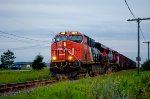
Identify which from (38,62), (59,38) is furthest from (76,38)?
(38,62)

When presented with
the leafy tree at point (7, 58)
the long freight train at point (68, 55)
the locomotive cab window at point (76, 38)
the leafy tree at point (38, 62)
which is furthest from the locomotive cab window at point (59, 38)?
the leafy tree at point (7, 58)

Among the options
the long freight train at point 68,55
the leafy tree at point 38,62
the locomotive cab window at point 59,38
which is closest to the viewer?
the long freight train at point 68,55

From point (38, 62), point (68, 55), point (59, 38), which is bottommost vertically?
point (38, 62)

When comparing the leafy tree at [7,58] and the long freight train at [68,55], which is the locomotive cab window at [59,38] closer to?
the long freight train at [68,55]

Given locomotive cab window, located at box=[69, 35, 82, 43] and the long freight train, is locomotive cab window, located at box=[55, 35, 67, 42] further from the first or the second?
locomotive cab window, located at box=[69, 35, 82, 43]

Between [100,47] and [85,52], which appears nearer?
[85,52]

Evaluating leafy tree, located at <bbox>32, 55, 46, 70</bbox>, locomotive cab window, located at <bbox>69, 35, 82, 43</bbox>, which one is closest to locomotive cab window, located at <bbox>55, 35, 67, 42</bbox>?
locomotive cab window, located at <bbox>69, 35, 82, 43</bbox>

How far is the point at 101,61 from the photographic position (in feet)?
109

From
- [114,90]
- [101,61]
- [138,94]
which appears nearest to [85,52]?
[101,61]

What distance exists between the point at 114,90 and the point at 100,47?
82.0 feet

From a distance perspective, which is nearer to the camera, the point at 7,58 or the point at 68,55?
the point at 68,55

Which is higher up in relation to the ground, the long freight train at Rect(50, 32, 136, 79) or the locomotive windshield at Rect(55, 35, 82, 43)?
the locomotive windshield at Rect(55, 35, 82, 43)

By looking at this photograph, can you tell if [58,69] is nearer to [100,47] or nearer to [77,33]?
[77,33]

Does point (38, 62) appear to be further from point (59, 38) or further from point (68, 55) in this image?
point (68, 55)
